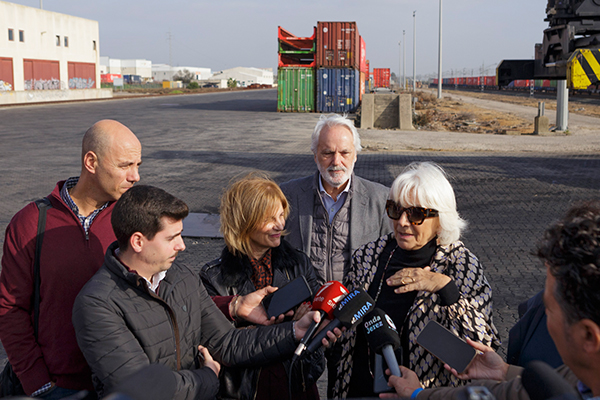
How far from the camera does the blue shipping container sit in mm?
34344

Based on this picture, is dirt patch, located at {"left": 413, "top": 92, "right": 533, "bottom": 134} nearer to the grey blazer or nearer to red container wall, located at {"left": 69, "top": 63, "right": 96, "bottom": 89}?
the grey blazer

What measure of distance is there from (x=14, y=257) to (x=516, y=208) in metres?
8.49

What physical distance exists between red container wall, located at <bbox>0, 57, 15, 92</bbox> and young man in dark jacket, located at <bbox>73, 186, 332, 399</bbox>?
51896 mm

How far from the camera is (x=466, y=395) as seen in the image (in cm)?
108

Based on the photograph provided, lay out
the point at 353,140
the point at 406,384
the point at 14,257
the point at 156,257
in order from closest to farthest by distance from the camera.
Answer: the point at 406,384
the point at 156,257
the point at 14,257
the point at 353,140

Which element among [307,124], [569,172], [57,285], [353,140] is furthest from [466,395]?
[307,124]

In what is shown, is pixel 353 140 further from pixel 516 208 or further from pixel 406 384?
pixel 516 208

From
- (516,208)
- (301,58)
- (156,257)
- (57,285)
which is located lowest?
(516,208)

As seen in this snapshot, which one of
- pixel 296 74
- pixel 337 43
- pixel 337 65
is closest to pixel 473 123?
pixel 337 65

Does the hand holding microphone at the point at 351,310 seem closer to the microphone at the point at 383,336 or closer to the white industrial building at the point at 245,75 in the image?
the microphone at the point at 383,336

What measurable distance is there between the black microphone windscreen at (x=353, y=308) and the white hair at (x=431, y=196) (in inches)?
26.6

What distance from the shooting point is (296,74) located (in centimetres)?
3547

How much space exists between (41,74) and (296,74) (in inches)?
1202

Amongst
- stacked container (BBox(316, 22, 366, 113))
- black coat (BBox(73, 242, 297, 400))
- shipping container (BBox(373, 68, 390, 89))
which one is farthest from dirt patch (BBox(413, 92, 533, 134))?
shipping container (BBox(373, 68, 390, 89))
